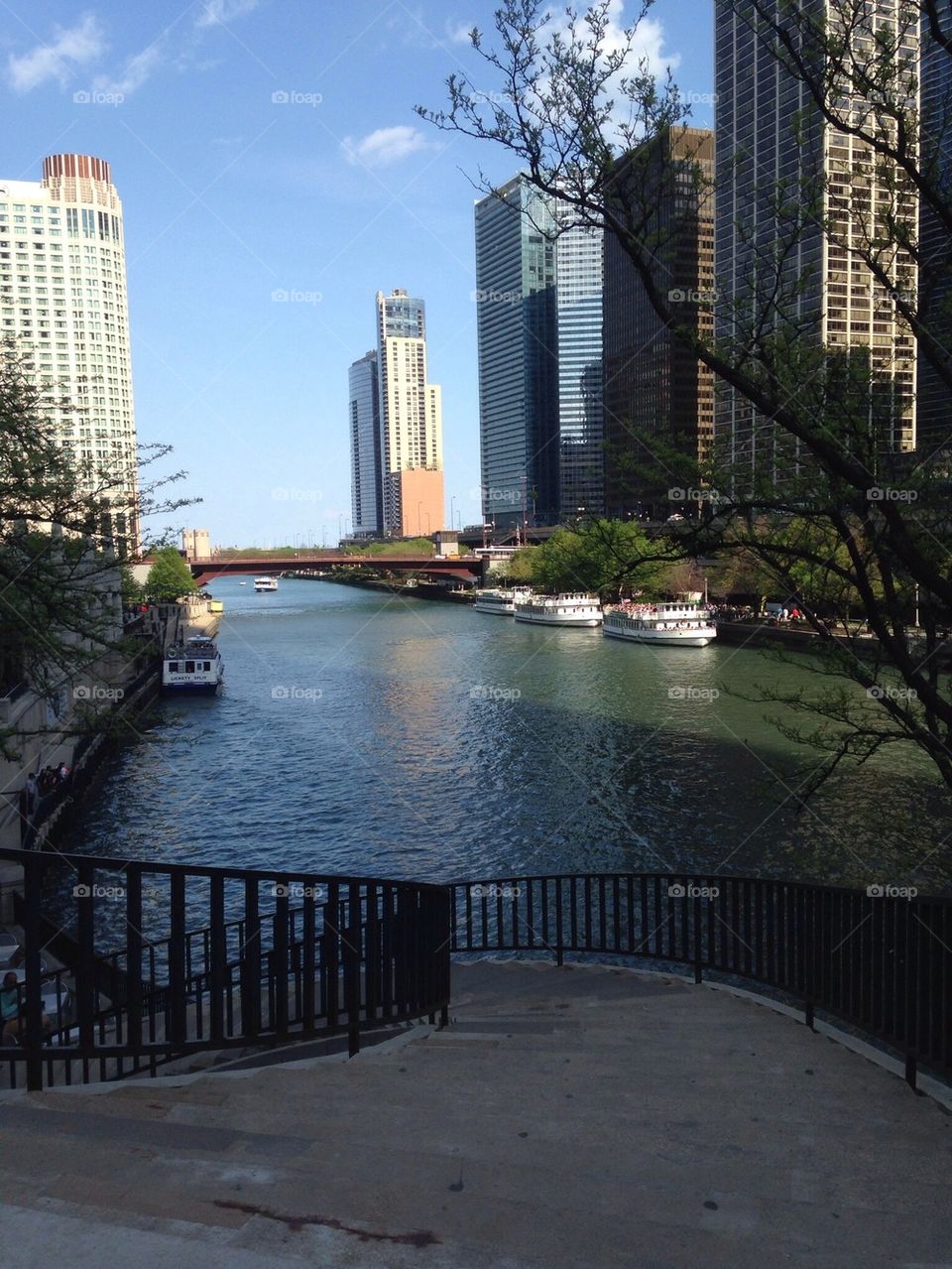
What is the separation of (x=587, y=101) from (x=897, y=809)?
63.4ft

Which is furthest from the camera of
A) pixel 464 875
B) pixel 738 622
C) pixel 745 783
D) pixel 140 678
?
pixel 738 622

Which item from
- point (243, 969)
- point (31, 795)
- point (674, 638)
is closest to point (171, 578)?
point (674, 638)

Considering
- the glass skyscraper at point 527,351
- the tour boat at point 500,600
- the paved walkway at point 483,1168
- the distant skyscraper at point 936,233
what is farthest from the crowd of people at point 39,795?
the glass skyscraper at point 527,351

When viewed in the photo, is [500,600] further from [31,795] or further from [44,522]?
[44,522]

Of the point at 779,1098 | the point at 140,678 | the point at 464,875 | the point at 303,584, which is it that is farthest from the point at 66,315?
the point at 303,584

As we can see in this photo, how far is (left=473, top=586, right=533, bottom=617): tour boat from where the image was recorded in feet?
297

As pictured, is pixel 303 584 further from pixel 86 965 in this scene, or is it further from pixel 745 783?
pixel 86 965

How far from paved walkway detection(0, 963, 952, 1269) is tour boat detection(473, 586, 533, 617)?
275 feet

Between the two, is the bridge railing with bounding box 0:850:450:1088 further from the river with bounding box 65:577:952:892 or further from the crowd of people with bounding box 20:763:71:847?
the crowd of people with bounding box 20:763:71:847

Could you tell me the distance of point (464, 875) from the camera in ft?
62.4

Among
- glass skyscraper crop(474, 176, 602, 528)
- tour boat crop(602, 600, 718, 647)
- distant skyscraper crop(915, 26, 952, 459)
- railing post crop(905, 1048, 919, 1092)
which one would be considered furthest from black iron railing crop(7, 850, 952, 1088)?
glass skyscraper crop(474, 176, 602, 528)

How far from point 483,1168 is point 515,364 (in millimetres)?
170371

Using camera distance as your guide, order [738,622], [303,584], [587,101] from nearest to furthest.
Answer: [587,101] < [738,622] < [303,584]

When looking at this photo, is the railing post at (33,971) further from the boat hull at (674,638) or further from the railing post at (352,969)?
the boat hull at (674,638)
